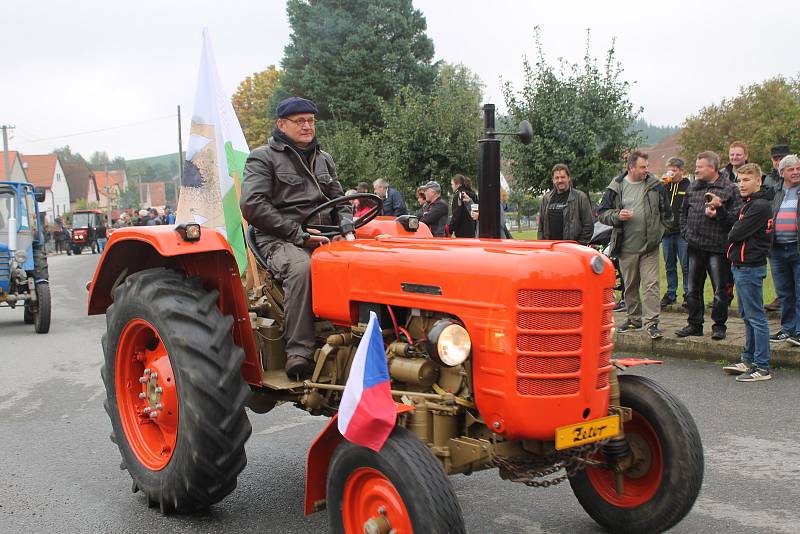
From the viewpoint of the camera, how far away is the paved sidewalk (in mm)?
6691

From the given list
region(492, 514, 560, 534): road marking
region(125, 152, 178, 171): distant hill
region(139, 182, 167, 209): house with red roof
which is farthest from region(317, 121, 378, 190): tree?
region(125, 152, 178, 171): distant hill

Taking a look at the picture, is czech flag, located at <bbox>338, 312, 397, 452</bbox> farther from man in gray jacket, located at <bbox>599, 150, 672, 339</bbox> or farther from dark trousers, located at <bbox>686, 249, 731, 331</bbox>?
man in gray jacket, located at <bbox>599, 150, 672, 339</bbox>

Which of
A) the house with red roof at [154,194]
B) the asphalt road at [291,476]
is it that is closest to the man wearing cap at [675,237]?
the asphalt road at [291,476]

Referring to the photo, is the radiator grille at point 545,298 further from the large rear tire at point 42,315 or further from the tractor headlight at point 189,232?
the large rear tire at point 42,315

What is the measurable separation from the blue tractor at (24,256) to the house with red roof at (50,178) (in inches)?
2545

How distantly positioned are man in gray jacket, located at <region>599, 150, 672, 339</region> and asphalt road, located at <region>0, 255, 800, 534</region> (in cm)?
107

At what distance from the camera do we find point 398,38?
105 ft

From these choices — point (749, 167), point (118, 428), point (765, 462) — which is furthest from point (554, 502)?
point (749, 167)

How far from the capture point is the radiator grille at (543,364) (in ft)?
9.39

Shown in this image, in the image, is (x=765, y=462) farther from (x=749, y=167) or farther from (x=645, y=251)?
(x=645, y=251)

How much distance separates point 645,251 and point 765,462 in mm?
3688

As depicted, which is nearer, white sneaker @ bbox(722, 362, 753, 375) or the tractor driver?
the tractor driver

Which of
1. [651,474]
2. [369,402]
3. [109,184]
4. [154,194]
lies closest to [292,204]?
[369,402]

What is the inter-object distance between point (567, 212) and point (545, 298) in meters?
5.60
